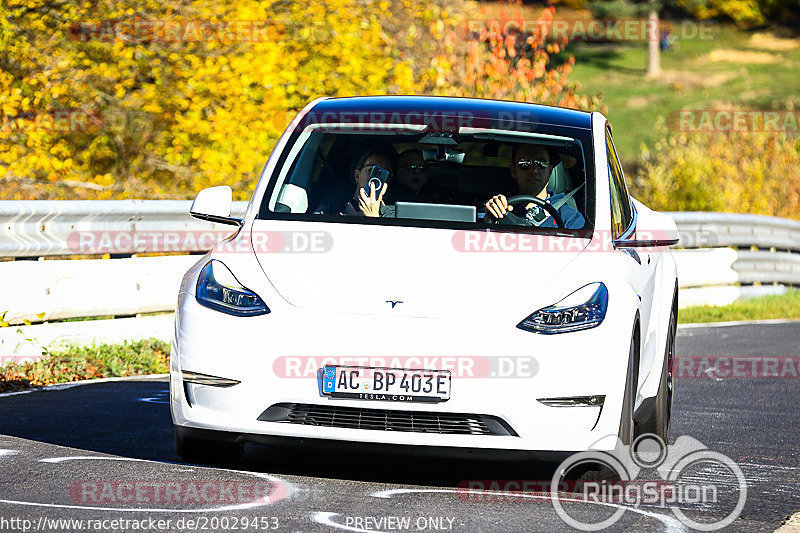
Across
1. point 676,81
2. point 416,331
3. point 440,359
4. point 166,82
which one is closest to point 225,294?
point 416,331

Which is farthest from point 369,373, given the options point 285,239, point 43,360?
point 43,360

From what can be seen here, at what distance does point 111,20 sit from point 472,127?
374 inches

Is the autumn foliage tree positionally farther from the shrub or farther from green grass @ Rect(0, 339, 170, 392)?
the shrub

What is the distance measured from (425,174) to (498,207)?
55 cm

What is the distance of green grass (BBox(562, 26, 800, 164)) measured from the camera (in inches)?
2694

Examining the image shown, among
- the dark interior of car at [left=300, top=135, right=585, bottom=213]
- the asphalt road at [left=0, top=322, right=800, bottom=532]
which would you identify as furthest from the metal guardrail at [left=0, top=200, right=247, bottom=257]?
the dark interior of car at [left=300, top=135, right=585, bottom=213]

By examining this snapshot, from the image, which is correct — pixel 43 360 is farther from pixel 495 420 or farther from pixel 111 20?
pixel 111 20

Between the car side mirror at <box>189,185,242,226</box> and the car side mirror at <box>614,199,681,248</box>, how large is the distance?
1.78m

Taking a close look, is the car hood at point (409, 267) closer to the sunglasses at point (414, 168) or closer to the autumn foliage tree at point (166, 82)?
the sunglasses at point (414, 168)

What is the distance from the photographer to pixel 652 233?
6.72m

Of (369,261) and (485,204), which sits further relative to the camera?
(485,204)

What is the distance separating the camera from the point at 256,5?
55.8 ft

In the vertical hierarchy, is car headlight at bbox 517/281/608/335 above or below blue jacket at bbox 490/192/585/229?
below

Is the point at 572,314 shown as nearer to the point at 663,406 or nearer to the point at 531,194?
the point at 531,194
